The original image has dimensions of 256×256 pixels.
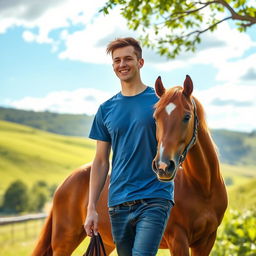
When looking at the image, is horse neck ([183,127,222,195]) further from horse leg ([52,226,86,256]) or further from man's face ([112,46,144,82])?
horse leg ([52,226,86,256])

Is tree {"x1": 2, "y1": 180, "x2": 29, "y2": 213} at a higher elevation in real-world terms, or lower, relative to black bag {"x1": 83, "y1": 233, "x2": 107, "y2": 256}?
lower

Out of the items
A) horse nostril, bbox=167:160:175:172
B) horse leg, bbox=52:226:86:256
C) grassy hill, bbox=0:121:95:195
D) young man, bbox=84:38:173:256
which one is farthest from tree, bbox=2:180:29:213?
horse nostril, bbox=167:160:175:172

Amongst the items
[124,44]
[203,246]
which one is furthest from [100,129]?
[203,246]

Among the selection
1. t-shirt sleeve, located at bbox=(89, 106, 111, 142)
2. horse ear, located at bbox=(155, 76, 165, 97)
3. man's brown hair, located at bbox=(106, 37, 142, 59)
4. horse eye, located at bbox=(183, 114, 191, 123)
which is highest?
man's brown hair, located at bbox=(106, 37, 142, 59)

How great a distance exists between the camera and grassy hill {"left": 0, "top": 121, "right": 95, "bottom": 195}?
386 ft

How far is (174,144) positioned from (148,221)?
62 cm

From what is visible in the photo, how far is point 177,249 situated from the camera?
4625 mm

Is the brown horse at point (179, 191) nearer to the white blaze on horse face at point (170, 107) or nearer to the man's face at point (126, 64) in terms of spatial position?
the white blaze on horse face at point (170, 107)

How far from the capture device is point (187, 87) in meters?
3.99

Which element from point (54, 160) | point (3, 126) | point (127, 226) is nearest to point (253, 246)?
point (127, 226)

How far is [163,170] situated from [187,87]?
0.88 meters

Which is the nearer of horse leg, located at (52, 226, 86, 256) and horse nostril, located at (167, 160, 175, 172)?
horse nostril, located at (167, 160, 175, 172)

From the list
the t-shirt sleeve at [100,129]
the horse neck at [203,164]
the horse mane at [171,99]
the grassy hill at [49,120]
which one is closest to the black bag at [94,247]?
the t-shirt sleeve at [100,129]

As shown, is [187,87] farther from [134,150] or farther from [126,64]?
[134,150]
